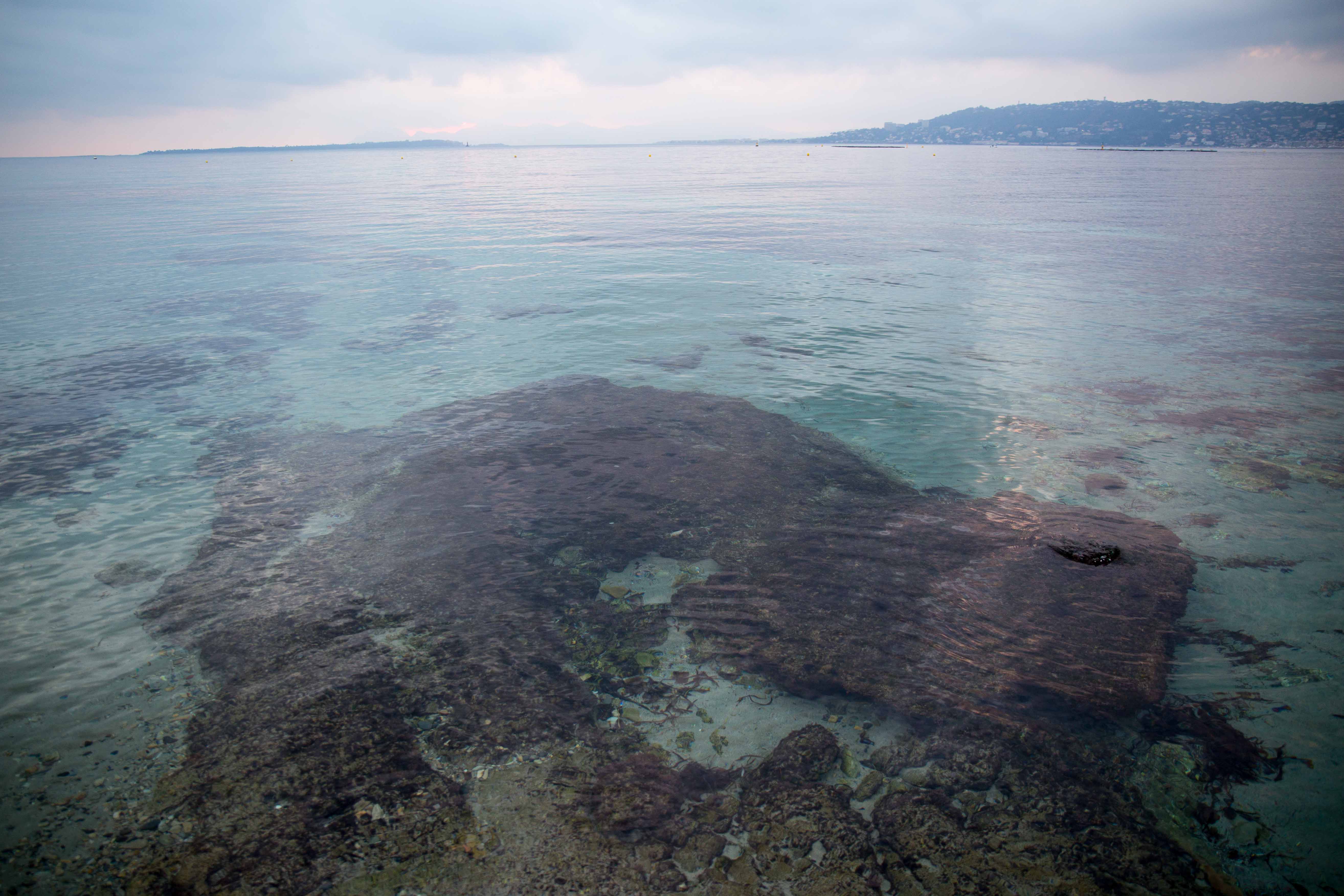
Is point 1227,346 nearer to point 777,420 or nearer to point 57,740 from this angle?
point 777,420

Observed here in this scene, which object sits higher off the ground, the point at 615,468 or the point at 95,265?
the point at 95,265

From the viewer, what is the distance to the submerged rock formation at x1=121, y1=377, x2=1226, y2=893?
4.42 m

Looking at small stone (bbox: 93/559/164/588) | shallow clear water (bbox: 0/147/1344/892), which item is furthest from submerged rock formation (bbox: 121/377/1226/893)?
shallow clear water (bbox: 0/147/1344/892)

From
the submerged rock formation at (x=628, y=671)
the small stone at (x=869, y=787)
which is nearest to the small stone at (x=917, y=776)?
the submerged rock formation at (x=628, y=671)

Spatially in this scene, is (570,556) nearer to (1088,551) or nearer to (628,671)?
(628,671)

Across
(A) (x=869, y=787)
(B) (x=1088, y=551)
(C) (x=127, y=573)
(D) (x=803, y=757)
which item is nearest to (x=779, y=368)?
(B) (x=1088, y=551)

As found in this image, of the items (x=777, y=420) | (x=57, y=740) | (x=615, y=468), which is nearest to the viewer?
(x=57, y=740)

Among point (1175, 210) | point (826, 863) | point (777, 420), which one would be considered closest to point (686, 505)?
point (777, 420)

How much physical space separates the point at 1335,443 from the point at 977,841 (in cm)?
1117

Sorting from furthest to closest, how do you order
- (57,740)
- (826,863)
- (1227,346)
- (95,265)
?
(95,265) → (1227,346) → (57,740) → (826,863)

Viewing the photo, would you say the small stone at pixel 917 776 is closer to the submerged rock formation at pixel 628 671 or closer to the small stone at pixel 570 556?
the submerged rock formation at pixel 628 671

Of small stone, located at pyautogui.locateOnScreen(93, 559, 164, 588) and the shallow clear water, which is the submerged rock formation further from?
the shallow clear water

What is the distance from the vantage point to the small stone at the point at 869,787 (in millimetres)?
4957

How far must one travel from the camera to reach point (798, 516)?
28.8 feet
